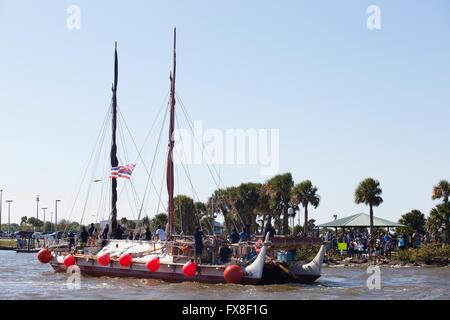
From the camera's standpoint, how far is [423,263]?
45406mm

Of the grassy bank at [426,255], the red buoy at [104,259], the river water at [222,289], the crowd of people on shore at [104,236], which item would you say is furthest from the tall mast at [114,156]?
the grassy bank at [426,255]

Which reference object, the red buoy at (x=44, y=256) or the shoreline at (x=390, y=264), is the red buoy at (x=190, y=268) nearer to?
the red buoy at (x=44, y=256)

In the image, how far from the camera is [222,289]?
96.0ft

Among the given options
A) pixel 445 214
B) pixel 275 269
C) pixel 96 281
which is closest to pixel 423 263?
pixel 445 214

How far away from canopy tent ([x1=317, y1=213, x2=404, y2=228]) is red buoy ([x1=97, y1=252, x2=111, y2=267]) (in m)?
25.6

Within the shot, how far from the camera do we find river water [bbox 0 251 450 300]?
89.8 feet

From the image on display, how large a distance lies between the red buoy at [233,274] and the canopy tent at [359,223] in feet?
91.3

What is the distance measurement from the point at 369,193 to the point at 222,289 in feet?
109

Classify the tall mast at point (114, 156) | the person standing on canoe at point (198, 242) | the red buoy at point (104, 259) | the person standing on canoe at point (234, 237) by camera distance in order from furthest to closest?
1. the tall mast at point (114, 156)
2. the red buoy at point (104, 259)
3. the person standing on canoe at point (234, 237)
4. the person standing on canoe at point (198, 242)

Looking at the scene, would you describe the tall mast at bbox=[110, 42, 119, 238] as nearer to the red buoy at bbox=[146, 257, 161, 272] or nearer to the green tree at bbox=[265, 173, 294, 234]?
the red buoy at bbox=[146, 257, 161, 272]

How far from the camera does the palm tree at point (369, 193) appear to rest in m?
60.2

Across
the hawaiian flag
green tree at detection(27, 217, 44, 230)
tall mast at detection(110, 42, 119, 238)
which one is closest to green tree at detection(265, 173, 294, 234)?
tall mast at detection(110, 42, 119, 238)
